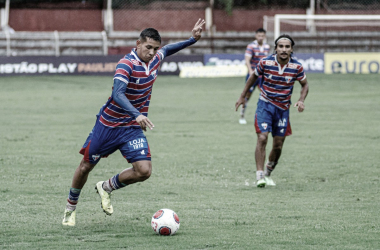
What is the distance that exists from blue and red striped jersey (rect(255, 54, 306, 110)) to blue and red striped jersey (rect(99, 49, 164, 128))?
2819mm

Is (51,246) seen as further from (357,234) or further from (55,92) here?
(55,92)

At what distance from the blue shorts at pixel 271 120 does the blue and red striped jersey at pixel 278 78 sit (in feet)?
0.26

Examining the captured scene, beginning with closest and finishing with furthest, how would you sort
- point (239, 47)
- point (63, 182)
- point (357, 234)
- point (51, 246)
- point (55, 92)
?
point (51, 246), point (357, 234), point (63, 182), point (55, 92), point (239, 47)

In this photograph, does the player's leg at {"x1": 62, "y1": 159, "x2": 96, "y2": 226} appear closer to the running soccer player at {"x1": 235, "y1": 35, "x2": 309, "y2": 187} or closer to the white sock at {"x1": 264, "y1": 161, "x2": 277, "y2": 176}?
the running soccer player at {"x1": 235, "y1": 35, "x2": 309, "y2": 187}

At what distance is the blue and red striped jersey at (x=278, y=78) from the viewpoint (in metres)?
9.27

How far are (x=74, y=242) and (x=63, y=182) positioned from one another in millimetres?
3318

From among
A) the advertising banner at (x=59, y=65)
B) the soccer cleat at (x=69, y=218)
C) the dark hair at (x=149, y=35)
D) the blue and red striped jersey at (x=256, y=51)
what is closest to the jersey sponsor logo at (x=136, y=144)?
the soccer cleat at (x=69, y=218)

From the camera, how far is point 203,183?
923 cm

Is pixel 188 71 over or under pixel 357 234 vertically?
under

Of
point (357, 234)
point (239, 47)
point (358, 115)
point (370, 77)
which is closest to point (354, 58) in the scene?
point (370, 77)

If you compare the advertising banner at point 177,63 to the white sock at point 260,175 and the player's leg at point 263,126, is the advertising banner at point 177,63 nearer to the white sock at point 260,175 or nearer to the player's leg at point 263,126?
the player's leg at point 263,126

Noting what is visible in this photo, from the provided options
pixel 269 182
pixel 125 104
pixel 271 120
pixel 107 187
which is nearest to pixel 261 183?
pixel 269 182

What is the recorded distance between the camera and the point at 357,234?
6.26 metres

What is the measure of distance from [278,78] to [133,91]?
3.21 meters
